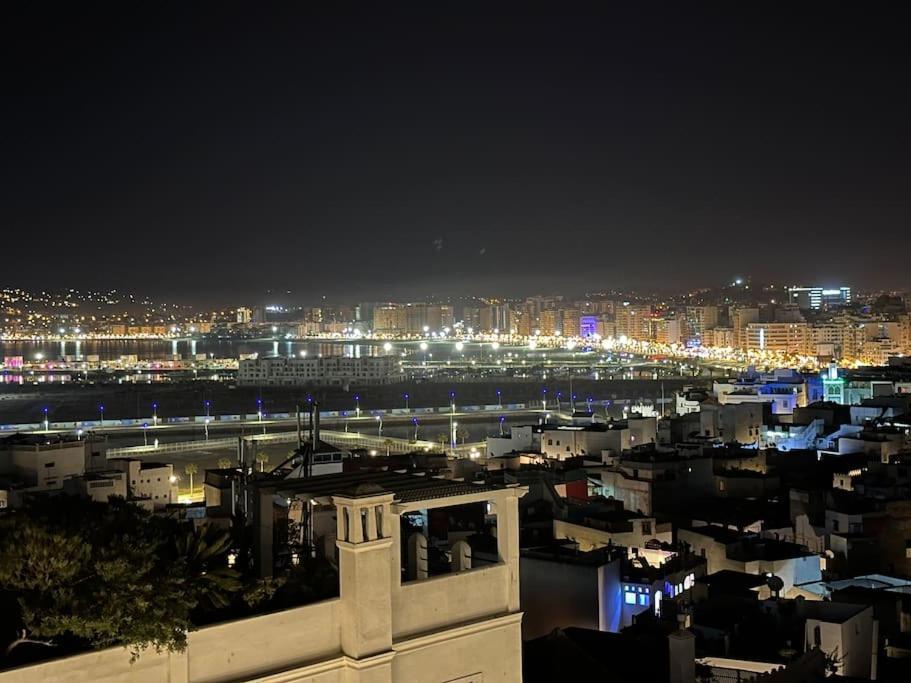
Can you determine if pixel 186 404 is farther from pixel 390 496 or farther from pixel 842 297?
pixel 842 297

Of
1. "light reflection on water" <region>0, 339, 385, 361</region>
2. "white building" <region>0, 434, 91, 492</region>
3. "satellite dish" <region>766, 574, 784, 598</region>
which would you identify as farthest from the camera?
"light reflection on water" <region>0, 339, 385, 361</region>

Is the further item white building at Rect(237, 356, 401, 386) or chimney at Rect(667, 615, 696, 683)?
white building at Rect(237, 356, 401, 386)

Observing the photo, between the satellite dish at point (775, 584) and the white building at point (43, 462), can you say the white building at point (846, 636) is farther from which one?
the white building at point (43, 462)

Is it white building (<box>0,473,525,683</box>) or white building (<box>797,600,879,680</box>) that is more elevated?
white building (<box>0,473,525,683</box>)

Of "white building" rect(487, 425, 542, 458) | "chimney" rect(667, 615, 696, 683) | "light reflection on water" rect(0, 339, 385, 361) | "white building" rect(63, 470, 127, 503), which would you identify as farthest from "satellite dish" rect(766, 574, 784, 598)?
"light reflection on water" rect(0, 339, 385, 361)

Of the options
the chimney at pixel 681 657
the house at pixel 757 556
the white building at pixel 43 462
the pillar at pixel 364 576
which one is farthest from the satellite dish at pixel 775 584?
the white building at pixel 43 462

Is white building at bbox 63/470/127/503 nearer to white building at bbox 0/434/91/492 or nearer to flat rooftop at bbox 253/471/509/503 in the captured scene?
white building at bbox 0/434/91/492

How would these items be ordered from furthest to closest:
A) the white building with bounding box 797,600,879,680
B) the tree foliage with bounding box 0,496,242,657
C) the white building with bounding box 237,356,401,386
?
the white building with bounding box 237,356,401,386 → the white building with bounding box 797,600,879,680 → the tree foliage with bounding box 0,496,242,657
